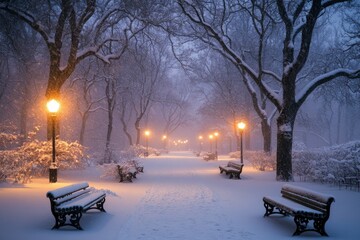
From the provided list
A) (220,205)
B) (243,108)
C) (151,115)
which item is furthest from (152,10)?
(151,115)

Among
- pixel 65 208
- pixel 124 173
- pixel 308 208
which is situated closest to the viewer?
pixel 65 208

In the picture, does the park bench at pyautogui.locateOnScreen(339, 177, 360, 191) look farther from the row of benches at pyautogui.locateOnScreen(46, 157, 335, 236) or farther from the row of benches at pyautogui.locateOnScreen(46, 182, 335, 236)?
the row of benches at pyautogui.locateOnScreen(46, 182, 335, 236)

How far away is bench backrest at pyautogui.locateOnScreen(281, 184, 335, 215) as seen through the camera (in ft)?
23.2

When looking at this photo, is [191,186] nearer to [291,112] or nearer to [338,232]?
[291,112]

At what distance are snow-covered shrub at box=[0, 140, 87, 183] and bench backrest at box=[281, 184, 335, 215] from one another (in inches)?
427

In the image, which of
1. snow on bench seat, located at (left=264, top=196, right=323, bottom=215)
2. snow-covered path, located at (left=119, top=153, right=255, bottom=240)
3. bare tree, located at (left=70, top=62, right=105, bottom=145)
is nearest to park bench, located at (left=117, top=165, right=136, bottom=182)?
snow-covered path, located at (left=119, top=153, right=255, bottom=240)

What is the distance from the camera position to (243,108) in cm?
3928

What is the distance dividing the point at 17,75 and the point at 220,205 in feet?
123

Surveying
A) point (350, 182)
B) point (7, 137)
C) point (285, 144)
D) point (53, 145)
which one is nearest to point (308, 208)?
point (350, 182)

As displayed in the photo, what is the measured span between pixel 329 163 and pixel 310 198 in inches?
372

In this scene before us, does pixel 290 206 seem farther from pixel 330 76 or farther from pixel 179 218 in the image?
pixel 330 76

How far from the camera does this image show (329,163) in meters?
16.2

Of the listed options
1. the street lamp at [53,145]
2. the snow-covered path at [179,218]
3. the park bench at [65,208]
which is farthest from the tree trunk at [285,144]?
the park bench at [65,208]

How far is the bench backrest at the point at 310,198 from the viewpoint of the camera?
7082 millimetres
